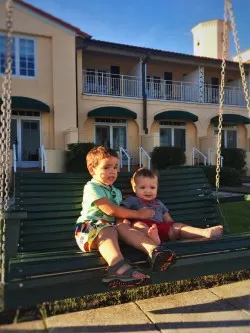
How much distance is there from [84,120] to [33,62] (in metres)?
3.66

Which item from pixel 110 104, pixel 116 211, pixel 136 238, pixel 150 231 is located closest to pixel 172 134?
pixel 110 104

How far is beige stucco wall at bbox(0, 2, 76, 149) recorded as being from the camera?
1595 centimetres

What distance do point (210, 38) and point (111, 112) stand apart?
701 inches

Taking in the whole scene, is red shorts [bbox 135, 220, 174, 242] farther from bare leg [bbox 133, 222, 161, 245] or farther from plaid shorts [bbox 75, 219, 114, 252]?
plaid shorts [bbox 75, 219, 114, 252]

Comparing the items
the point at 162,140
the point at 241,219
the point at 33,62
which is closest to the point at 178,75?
the point at 162,140

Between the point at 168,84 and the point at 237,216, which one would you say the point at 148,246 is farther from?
the point at 168,84

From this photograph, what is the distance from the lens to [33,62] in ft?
52.7

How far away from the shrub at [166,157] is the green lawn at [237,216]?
8947mm

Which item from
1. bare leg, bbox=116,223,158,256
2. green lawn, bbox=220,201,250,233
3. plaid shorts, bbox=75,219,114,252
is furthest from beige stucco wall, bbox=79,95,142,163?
bare leg, bbox=116,223,158,256

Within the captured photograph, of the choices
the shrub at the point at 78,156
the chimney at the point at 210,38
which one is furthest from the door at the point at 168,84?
the chimney at the point at 210,38

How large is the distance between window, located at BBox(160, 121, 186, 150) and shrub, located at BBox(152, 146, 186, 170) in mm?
3258

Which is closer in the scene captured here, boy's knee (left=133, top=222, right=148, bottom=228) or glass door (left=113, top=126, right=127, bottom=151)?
boy's knee (left=133, top=222, right=148, bottom=228)

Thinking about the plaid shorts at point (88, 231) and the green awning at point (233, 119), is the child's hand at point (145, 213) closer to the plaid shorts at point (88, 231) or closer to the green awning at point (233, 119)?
the plaid shorts at point (88, 231)

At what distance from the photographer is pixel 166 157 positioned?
56.3ft
